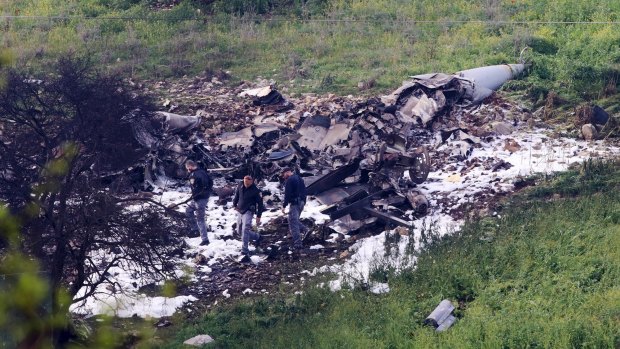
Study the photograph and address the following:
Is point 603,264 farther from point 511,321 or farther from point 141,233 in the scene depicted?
point 141,233

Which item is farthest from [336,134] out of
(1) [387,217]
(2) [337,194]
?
(1) [387,217]

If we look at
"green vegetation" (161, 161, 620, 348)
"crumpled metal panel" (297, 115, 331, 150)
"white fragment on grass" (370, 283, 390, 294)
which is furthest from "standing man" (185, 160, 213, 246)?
"crumpled metal panel" (297, 115, 331, 150)

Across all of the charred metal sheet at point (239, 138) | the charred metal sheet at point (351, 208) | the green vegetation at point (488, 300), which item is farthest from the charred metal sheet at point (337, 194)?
the charred metal sheet at point (239, 138)

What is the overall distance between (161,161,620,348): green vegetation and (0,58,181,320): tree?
4.41 feet

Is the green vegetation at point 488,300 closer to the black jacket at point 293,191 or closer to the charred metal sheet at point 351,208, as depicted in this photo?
the charred metal sheet at point 351,208

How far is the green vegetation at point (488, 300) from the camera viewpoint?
9133 millimetres

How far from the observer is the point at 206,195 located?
41.1 ft

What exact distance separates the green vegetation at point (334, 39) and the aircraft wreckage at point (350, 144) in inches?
70.8

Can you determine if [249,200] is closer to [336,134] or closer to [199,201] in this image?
[199,201]

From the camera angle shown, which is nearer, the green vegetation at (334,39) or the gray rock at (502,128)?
the gray rock at (502,128)

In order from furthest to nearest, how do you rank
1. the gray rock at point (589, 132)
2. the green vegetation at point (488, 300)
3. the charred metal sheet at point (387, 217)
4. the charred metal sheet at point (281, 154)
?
the gray rock at point (589, 132) → the charred metal sheet at point (281, 154) → the charred metal sheet at point (387, 217) → the green vegetation at point (488, 300)

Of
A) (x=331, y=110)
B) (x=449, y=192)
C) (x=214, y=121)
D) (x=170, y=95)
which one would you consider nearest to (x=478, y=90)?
(x=331, y=110)

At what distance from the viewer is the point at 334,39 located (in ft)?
75.8

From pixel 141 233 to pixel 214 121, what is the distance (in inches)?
341
